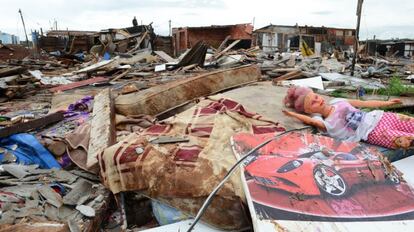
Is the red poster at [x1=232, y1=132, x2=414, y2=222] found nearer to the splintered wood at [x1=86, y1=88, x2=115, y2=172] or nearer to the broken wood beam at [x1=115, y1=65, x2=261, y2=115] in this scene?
the splintered wood at [x1=86, y1=88, x2=115, y2=172]

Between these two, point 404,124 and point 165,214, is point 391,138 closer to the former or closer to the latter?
point 404,124

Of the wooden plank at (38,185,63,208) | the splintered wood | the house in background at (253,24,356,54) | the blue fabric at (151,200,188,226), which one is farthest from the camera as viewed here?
the house in background at (253,24,356,54)

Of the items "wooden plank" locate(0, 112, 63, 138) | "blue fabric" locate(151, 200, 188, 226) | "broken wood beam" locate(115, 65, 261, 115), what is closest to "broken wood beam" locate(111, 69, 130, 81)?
"broken wood beam" locate(115, 65, 261, 115)

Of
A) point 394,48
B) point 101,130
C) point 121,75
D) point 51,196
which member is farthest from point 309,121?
point 394,48

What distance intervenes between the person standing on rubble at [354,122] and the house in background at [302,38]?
57.6 ft

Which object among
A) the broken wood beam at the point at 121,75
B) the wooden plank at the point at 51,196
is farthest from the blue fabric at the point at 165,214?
the broken wood beam at the point at 121,75

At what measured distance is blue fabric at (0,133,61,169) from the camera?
3.22 m

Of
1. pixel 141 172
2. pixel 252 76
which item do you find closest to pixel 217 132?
pixel 141 172

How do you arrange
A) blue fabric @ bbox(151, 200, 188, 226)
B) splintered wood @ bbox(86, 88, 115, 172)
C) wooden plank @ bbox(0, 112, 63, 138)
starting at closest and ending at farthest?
blue fabric @ bbox(151, 200, 188, 226)
splintered wood @ bbox(86, 88, 115, 172)
wooden plank @ bbox(0, 112, 63, 138)

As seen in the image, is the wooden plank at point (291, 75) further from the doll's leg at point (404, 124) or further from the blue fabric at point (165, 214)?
the blue fabric at point (165, 214)

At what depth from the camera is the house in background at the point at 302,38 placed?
22094 millimetres

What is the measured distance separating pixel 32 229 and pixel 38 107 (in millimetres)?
4385

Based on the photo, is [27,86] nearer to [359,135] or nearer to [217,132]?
[217,132]

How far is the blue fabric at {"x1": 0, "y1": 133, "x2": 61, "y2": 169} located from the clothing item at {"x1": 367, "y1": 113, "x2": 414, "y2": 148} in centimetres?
294
